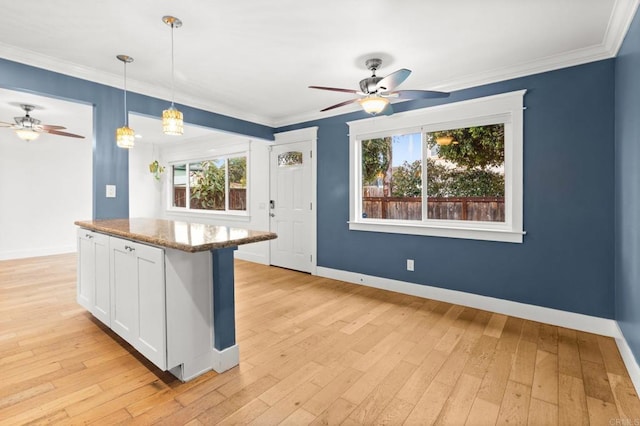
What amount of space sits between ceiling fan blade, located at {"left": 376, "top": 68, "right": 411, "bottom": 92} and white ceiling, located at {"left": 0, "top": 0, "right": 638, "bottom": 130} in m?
0.33

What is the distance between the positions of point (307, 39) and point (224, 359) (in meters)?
2.51

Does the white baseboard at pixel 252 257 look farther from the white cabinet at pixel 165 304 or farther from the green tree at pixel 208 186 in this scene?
the white cabinet at pixel 165 304

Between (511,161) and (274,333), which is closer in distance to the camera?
(274,333)

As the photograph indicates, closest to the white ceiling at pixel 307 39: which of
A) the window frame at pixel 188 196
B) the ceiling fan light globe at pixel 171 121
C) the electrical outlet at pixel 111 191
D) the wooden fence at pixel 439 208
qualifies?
the ceiling fan light globe at pixel 171 121

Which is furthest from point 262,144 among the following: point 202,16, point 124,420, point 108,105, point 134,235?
point 124,420

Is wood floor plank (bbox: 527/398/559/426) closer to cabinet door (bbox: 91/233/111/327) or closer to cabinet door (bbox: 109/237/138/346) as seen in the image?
cabinet door (bbox: 109/237/138/346)

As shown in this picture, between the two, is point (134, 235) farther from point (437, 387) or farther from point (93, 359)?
point (437, 387)

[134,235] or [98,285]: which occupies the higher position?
[134,235]

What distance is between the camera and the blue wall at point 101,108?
2.87 m

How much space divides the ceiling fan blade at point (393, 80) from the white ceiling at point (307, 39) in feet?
1.09

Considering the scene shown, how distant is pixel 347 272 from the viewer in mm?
4484

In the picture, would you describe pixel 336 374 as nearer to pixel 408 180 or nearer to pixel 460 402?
pixel 460 402

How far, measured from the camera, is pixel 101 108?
3.33 meters

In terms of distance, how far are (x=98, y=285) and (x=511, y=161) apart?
3.98m
